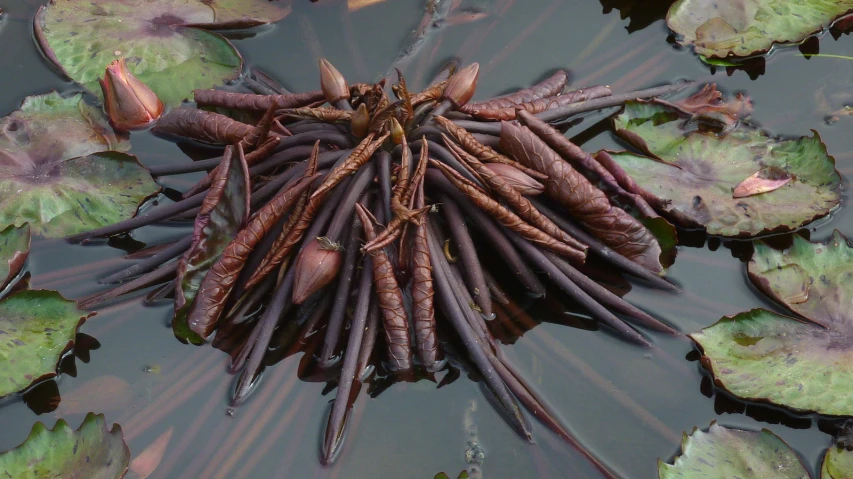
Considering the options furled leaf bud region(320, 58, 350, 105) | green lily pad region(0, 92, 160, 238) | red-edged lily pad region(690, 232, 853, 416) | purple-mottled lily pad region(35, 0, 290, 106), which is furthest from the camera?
purple-mottled lily pad region(35, 0, 290, 106)

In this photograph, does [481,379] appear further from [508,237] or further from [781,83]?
[781,83]

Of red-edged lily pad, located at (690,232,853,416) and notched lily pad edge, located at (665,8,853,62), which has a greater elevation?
notched lily pad edge, located at (665,8,853,62)

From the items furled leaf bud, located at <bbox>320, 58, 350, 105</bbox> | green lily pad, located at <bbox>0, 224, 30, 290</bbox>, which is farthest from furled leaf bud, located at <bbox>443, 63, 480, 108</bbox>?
green lily pad, located at <bbox>0, 224, 30, 290</bbox>

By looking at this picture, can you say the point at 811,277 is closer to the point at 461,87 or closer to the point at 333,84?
the point at 461,87

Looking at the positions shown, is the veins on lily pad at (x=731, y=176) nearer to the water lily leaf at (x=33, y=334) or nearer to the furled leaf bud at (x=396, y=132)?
the furled leaf bud at (x=396, y=132)

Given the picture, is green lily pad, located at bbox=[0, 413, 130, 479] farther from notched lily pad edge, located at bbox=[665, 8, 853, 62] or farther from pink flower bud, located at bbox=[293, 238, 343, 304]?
notched lily pad edge, located at bbox=[665, 8, 853, 62]

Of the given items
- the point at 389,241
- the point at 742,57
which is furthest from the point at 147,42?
the point at 742,57

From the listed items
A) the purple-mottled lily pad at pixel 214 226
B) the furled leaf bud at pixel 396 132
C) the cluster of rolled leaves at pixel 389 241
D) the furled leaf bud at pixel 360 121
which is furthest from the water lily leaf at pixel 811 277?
the purple-mottled lily pad at pixel 214 226
